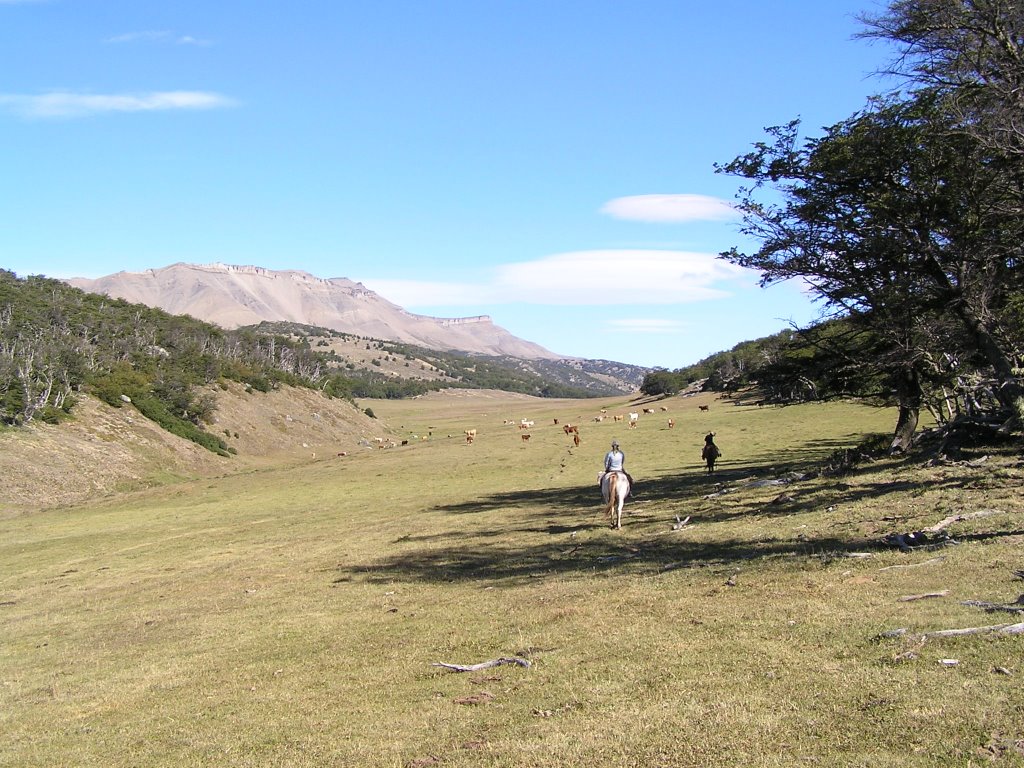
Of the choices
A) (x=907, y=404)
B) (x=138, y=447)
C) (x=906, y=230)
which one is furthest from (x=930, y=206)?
(x=138, y=447)

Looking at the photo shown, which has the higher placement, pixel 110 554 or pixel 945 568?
pixel 945 568

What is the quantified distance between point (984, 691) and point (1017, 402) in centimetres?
1414

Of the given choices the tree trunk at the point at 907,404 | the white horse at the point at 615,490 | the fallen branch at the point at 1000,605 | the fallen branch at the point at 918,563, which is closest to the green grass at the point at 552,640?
the fallen branch at the point at 918,563

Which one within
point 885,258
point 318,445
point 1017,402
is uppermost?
point 885,258

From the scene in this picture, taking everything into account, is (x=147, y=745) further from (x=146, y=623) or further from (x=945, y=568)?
(x=945, y=568)

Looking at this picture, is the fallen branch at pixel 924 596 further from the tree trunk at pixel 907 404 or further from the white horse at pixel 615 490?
the tree trunk at pixel 907 404

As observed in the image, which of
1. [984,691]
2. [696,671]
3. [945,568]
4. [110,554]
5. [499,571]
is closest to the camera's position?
[984,691]

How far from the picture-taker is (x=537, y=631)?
1188cm

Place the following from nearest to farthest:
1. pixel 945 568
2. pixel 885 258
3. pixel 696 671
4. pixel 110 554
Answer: pixel 696 671, pixel 945 568, pixel 885 258, pixel 110 554

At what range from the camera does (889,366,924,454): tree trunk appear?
2777cm

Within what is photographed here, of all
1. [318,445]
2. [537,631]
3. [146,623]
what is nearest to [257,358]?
[318,445]

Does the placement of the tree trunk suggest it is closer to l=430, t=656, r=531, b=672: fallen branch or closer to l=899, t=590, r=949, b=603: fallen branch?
l=899, t=590, r=949, b=603: fallen branch

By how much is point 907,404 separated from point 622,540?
13.5 meters

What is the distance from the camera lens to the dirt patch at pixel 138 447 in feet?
167
